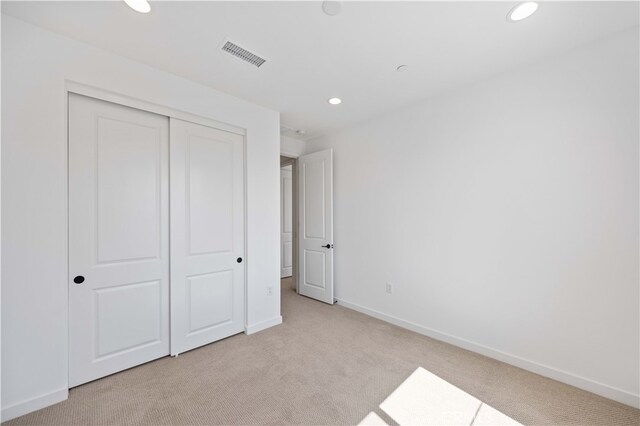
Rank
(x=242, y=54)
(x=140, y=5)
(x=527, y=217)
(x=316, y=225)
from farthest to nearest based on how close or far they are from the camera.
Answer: (x=316, y=225)
(x=527, y=217)
(x=242, y=54)
(x=140, y=5)

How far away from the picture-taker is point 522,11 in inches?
66.4

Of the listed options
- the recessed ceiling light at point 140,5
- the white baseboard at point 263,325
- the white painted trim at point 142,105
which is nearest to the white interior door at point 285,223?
the white baseboard at point 263,325

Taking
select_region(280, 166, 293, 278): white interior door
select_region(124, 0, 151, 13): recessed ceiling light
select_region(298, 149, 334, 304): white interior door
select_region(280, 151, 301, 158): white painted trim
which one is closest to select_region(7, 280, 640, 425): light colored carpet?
select_region(298, 149, 334, 304): white interior door

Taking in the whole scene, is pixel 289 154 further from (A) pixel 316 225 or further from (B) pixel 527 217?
(B) pixel 527 217

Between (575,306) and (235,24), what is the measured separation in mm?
→ 3299

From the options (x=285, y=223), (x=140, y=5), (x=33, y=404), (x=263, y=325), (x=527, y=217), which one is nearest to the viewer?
(x=140, y=5)

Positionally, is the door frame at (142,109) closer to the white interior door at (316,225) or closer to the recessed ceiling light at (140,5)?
the recessed ceiling light at (140,5)

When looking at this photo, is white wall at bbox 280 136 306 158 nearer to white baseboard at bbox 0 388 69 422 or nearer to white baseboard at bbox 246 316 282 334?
white baseboard at bbox 246 316 282 334

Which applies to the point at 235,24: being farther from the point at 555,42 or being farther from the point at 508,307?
the point at 508,307

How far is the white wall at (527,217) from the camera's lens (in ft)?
6.21

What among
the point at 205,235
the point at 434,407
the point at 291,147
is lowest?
the point at 434,407

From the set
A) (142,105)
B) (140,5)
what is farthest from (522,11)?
(142,105)

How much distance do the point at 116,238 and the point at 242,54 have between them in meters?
1.84

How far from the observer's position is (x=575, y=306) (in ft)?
6.75
